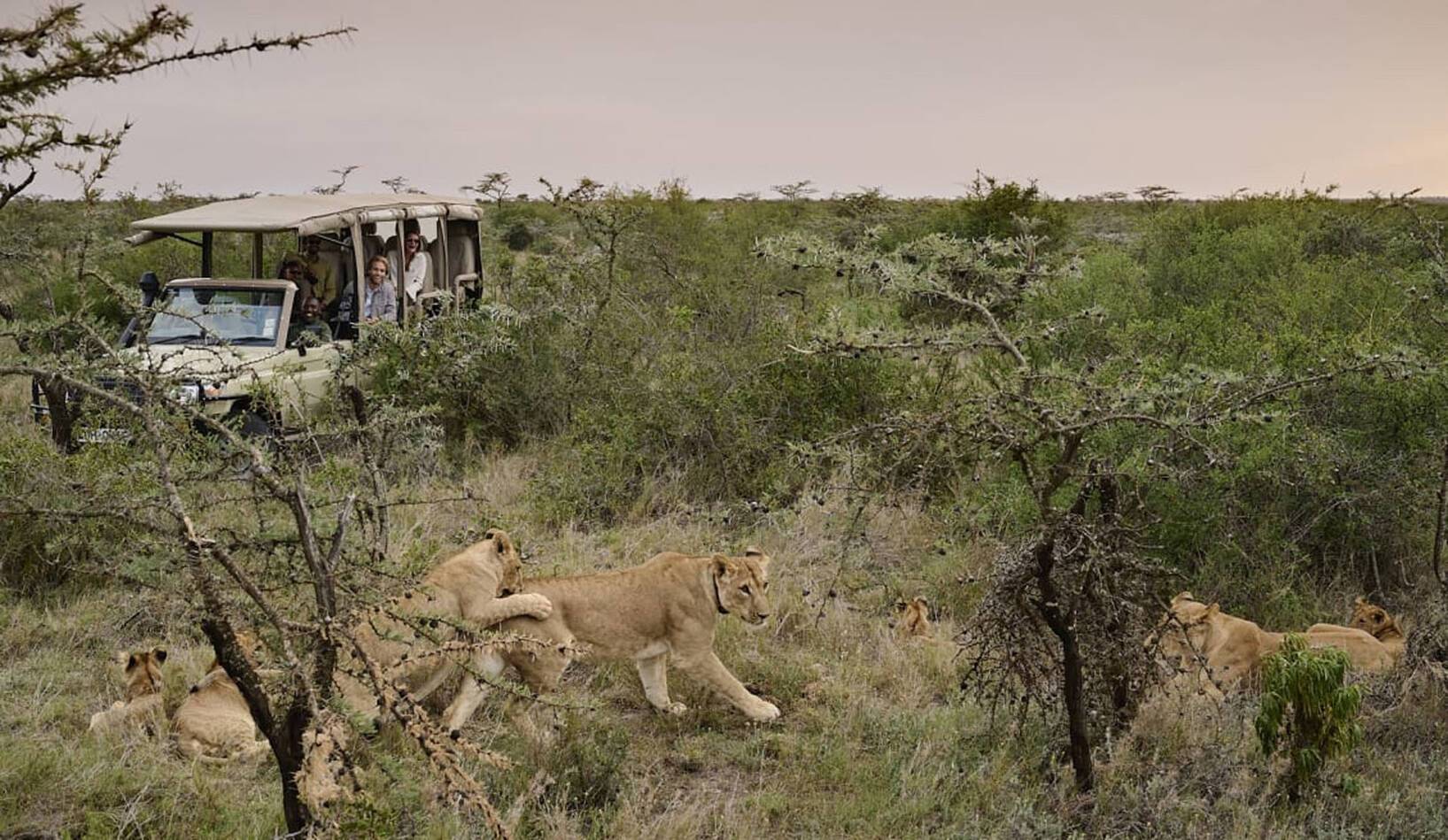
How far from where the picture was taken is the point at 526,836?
16.0 feet

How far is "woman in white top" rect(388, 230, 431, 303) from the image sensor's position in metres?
13.8

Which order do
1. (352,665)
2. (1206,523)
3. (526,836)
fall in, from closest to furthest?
(526,836)
(352,665)
(1206,523)

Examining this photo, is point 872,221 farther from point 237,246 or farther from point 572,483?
point 572,483

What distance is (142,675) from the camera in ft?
19.0

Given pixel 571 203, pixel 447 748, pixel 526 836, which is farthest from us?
pixel 571 203

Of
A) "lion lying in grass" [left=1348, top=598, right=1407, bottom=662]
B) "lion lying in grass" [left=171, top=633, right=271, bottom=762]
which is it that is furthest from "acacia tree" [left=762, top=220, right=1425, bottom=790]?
"lion lying in grass" [left=171, top=633, right=271, bottom=762]

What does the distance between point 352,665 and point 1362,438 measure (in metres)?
6.67

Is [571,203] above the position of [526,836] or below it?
above

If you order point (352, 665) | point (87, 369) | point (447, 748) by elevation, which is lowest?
point (352, 665)

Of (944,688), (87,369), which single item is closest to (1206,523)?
(944,688)

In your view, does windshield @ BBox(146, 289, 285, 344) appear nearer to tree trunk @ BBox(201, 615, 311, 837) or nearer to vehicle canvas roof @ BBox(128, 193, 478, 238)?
vehicle canvas roof @ BBox(128, 193, 478, 238)

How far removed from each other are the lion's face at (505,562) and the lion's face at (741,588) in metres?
0.98

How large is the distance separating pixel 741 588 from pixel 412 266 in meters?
8.89

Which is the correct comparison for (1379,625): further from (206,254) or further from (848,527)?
(206,254)
